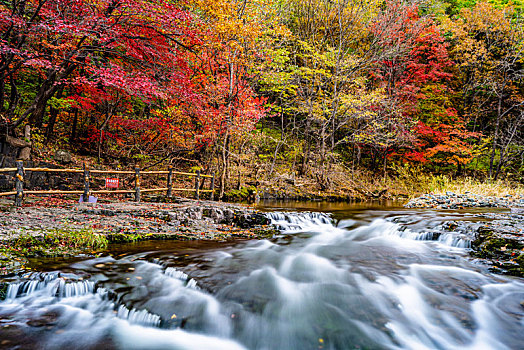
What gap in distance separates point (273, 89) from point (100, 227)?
36.7 ft

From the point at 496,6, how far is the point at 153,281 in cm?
2321

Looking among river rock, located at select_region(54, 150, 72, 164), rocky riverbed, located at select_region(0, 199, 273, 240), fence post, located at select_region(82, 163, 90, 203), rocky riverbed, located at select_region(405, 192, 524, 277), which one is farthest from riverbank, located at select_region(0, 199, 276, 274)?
rocky riverbed, located at select_region(405, 192, 524, 277)

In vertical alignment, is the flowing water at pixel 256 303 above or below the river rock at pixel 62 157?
below

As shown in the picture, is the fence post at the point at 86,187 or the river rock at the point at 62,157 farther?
the river rock at the point at 62,157

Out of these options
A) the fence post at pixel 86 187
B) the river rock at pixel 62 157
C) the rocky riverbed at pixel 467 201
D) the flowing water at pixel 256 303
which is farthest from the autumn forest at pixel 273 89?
the flowing water at pixel 256 303

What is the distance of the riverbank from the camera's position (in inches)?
172

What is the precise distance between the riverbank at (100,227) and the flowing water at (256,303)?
1.56ft

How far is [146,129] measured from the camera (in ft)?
40.3

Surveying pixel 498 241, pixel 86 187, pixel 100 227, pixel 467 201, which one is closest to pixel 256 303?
pixel 100 227

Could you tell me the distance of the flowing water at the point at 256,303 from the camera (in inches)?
107

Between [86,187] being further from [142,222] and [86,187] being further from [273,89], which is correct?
[273,89]

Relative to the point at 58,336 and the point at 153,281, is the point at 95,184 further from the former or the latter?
the point at 58,336

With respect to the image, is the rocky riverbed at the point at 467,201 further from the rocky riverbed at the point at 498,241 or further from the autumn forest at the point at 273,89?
the autumn forest at the point at 273,89

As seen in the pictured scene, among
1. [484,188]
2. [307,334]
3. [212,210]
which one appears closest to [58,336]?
[307,334]
